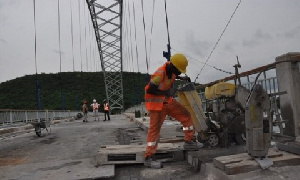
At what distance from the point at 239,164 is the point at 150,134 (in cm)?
178

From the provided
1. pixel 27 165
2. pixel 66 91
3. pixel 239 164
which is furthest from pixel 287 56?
pixel 66 91

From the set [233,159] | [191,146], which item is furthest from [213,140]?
[233,159]

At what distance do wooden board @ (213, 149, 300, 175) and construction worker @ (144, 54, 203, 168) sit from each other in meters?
1.39

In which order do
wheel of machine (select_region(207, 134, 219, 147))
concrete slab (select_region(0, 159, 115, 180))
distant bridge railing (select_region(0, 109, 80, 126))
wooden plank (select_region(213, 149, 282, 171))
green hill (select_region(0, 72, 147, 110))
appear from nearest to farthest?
wooden plank (select_region(213, 149, 282, 171)) < concrete slab (select_region(0, 159, 115, 180)) < wheel of machine (select_region(207, 134, 219, 147)) < distant bridge railing (select_region(0, 109, 80, 126)) < green hill (select_region(0, 72, 147, 110))

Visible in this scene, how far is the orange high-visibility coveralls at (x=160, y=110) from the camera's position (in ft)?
15.6

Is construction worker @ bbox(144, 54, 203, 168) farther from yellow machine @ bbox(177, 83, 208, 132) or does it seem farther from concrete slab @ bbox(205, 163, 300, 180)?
concrete slab @ bbox(205, 163, 300, 180)

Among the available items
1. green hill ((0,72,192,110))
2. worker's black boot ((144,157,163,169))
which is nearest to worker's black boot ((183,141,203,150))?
worker's black boot ((144,157,163,169))

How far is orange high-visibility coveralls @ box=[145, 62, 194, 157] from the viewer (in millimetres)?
4758

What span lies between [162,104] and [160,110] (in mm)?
95

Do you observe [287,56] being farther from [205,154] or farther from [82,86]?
[82,86]

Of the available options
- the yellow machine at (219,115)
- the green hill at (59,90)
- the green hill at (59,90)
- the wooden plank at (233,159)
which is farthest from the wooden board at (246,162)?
the green hill at (59,90)

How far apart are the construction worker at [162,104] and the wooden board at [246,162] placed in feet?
4.55

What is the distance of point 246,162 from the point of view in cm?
330

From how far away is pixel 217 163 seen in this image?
11.4 ft
